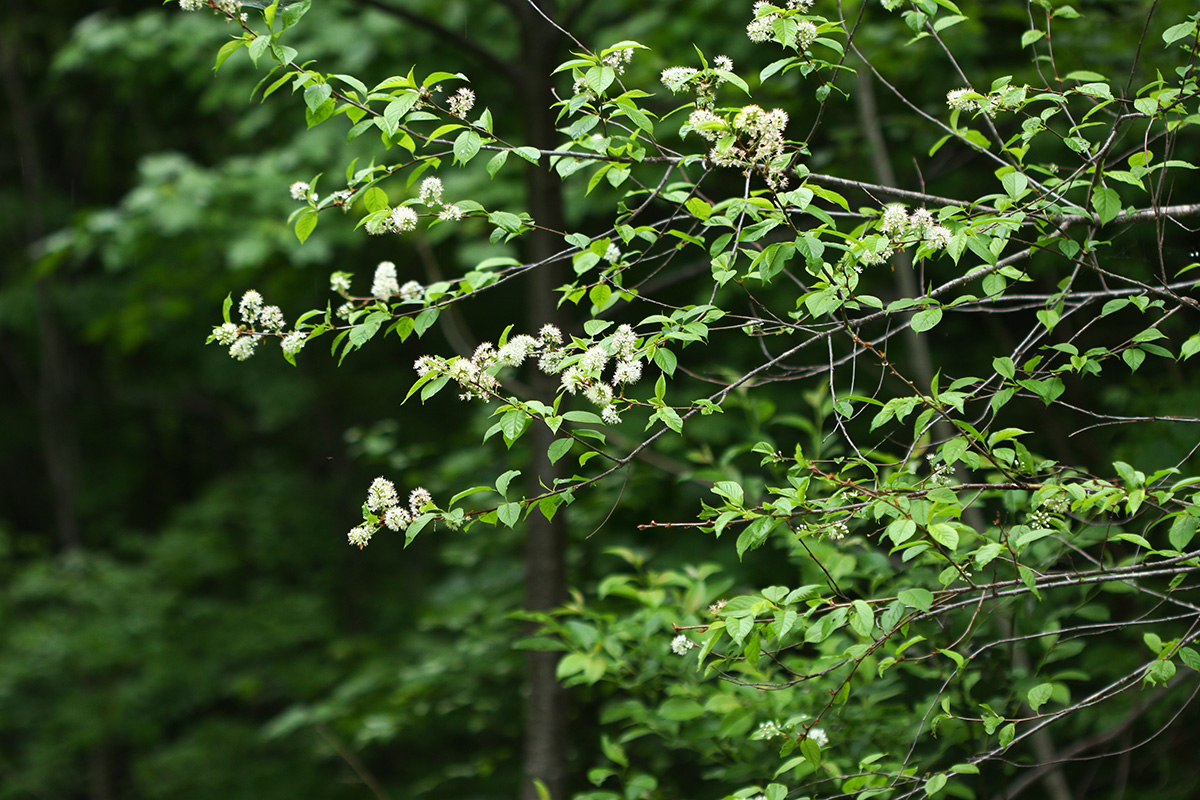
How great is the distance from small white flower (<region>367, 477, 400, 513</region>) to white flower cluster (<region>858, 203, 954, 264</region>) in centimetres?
88

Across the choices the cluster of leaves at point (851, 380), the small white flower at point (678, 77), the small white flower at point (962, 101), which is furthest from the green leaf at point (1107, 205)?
the small white flower at point (678, 77)

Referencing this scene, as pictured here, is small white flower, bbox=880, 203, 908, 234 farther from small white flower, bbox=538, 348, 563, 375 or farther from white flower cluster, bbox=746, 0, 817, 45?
small white flower, bbox=538, 348, 563, 375

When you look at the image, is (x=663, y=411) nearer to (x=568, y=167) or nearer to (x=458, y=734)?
(x=568, y=167)

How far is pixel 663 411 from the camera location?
142 cm

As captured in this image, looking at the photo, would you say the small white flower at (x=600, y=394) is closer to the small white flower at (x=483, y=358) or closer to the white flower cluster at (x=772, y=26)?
the small white flower at (x=483, y=358)

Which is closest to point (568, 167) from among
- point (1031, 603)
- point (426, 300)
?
point (426, 300)

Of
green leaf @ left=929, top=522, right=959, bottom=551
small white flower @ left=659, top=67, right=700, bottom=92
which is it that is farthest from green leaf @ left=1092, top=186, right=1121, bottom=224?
small white flower @ left=659, top=67, right=700, bottom=92

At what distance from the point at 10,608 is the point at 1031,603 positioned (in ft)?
21.3

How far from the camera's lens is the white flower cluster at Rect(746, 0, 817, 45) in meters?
1.53

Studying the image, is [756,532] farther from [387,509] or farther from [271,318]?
[271,318]

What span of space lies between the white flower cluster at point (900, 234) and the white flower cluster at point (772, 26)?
341 mm

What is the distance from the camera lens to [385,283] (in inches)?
67.1

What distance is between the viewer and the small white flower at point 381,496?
1.51 m

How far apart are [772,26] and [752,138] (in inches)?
8.0
